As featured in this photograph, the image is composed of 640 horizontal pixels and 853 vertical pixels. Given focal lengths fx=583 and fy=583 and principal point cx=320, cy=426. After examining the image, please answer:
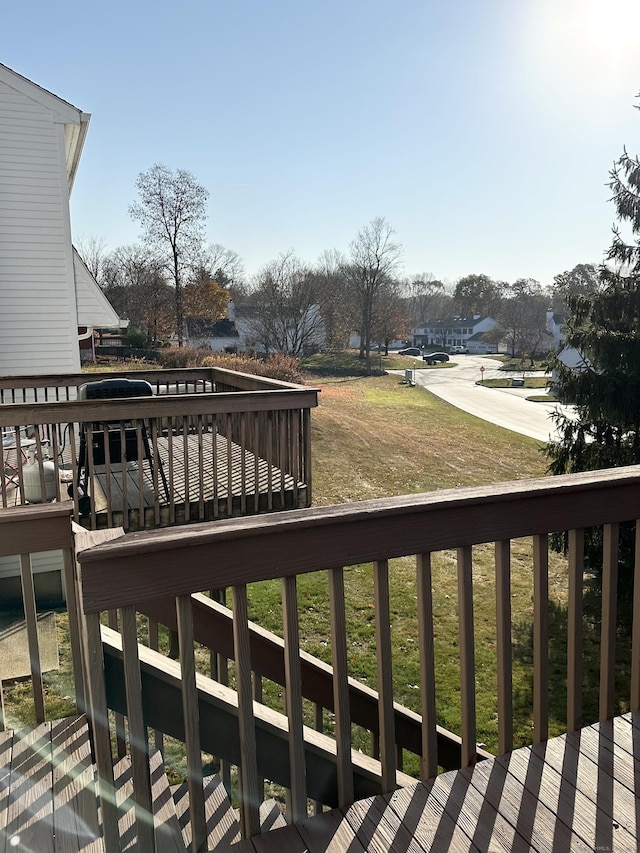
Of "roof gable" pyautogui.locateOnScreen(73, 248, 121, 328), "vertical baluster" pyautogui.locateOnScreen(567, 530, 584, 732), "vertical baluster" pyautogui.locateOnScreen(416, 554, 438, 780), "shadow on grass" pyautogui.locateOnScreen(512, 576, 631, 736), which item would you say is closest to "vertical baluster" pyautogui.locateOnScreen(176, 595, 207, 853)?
"vertical baluster" pyautogui.locateOnScreen(416, 554, 438, 780)

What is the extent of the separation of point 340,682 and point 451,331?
3455 inches

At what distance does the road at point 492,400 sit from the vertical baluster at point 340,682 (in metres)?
14.8

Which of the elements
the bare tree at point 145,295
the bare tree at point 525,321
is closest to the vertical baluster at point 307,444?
the bare tree at point 145,295

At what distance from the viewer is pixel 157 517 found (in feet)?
18.2

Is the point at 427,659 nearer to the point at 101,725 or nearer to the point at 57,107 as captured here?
the point at 101,725

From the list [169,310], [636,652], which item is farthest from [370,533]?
[169,310]

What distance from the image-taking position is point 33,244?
31.7ft

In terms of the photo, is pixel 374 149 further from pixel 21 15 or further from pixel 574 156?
pixel 21 15

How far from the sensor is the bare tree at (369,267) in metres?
42.3

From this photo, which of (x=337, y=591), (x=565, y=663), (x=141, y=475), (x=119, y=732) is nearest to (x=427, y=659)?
(x=337, y=591)

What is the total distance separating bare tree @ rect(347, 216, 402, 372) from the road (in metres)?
5.93

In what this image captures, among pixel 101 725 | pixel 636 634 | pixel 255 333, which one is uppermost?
pixel 255 333

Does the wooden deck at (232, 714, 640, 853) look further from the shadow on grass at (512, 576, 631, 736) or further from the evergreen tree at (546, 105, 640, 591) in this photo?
the evergreen tree at (546, 105, 640, 591)

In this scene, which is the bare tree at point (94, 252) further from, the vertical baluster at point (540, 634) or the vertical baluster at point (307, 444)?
the vertical baluster at point (540, 634)
